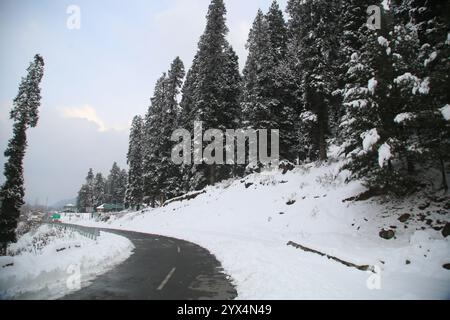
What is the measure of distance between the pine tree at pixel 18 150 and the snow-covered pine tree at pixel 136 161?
3488cm

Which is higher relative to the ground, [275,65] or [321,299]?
[275,65]

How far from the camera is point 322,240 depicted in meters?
16.1

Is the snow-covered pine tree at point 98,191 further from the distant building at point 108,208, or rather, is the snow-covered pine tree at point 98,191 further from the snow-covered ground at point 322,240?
the snow-covered ground at point 322,240

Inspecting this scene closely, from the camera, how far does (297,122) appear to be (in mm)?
35438

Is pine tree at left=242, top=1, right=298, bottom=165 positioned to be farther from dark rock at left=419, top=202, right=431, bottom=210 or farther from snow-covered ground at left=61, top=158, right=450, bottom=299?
dark rock at left=419, top=202, right=431, bottom=210

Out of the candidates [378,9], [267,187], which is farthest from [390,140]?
[267,187]

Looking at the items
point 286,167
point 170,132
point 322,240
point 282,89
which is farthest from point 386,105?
point 170,132

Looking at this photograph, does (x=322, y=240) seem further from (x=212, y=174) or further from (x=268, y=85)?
(x=212, y=174)

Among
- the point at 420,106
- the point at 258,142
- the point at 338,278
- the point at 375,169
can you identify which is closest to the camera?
the point at 338,278

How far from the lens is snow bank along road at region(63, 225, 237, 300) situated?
8117 mm

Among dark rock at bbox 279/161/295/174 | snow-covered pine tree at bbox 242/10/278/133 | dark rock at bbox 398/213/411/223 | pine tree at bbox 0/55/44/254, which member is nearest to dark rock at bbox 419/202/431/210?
dark rock at bbox 398/213/411/223

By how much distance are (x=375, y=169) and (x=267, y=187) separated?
1481cm

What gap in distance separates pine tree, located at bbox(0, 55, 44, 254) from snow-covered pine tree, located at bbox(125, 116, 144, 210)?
1373 inches
